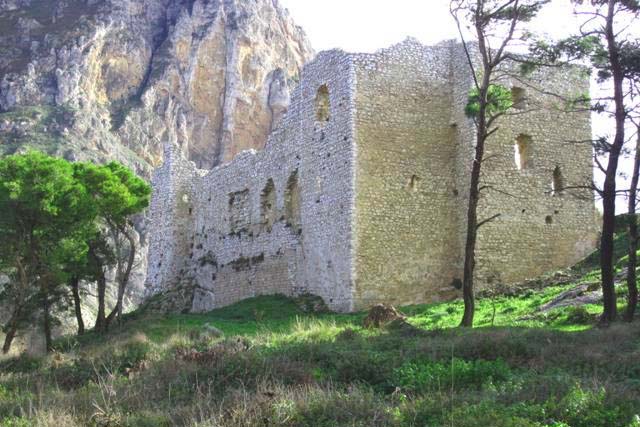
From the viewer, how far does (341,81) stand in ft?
71.4

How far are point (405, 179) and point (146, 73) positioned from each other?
90660 millimetres

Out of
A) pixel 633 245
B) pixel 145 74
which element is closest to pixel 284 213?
pixel 633 245

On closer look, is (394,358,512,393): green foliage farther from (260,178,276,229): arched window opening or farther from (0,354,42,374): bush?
(260,178,276,229): arched window opening

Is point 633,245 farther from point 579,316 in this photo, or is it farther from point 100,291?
point 100,291

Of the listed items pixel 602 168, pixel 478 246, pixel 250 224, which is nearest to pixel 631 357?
pixel 602 168

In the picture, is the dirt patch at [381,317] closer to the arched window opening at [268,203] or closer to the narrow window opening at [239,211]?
the arched window opening at [268,203]

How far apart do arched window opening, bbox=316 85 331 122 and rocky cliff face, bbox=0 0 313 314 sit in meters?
66.3

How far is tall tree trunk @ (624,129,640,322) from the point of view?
13.5m

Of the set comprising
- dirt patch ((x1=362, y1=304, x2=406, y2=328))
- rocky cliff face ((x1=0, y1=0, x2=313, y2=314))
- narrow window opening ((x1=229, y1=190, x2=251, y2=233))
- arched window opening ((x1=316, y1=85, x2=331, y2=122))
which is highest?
rocky cliff face ((x1=0, y1=0, x2=313, y2=314))

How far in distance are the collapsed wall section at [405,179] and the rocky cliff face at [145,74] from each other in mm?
68194

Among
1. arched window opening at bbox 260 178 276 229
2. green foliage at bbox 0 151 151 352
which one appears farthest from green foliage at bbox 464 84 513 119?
green foliage at bbox 0 151 151 352

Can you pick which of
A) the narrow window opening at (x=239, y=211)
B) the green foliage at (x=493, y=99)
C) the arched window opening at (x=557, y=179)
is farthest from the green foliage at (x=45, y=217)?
the arched window opening at (x=557, y=179)

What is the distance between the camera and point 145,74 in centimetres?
10556

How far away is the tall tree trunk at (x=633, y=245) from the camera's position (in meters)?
Answer: 13.5
